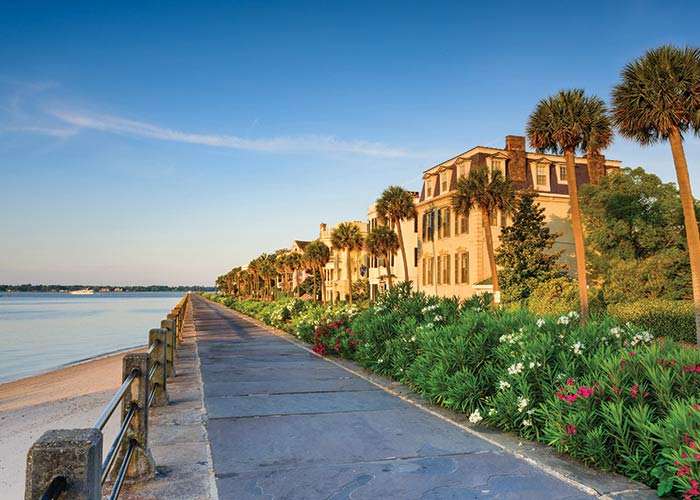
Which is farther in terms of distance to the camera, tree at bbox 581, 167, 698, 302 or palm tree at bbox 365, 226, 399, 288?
palm tree at bbox 365, 226, 399, 288

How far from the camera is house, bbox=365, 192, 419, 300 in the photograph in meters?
50.0

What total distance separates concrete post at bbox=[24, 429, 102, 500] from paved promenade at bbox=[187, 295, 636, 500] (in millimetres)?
2104

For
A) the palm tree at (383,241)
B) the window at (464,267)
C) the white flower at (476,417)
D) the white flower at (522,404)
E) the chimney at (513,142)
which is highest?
the chimney at (513,142)

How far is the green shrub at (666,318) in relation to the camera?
2353cm

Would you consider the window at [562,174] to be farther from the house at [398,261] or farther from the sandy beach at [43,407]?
the sandy beach at [43,407]

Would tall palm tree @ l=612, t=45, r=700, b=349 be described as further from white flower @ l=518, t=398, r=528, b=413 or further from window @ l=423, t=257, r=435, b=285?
window @ l=423, t=257, r=435, b=285

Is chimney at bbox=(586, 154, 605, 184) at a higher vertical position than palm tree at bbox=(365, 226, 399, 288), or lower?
higher

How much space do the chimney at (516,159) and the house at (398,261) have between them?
921 centimetres

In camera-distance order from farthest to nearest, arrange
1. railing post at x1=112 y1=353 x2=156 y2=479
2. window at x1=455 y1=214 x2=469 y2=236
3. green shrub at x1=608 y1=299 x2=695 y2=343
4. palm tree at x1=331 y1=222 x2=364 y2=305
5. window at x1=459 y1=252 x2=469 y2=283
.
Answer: palm tree at x1=331 y1=222 x2=364 y2=305 → window at x1=455 y1=214 x2=469 y2=236 → window at x1=459 y1=252 x2=469 y2=283 → green shrub at x1=608 y1=299 x2=695 y2=343 → railing post at x1=112 y1=353 x2=156 y2=479

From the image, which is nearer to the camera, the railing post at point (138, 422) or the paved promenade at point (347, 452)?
the paved promenade at point (347, 452)

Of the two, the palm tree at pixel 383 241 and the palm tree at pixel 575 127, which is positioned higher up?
the palm tree at pixel 575 127

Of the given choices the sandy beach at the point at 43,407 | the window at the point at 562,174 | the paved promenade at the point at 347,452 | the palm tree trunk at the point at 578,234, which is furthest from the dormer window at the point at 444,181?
the paved promenade at the point at 347,452

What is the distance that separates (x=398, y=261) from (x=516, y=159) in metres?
15.7

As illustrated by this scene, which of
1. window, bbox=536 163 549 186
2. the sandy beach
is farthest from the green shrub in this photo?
the sandy beach
